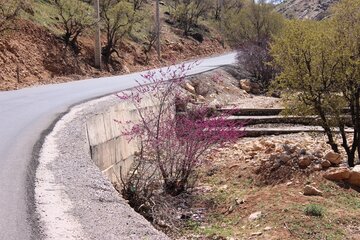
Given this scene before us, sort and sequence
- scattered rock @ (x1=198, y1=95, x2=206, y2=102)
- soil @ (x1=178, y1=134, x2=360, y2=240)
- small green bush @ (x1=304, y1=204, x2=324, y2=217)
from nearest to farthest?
soil @ (x1=178, y1=134, x2=360, y2=240) → small green bush @ (x1=304, y1=204, x2=324, y2=217) → scattered rock @ (x1=198, y1=95, x2=206, y2=102)

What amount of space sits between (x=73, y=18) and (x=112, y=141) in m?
19.4

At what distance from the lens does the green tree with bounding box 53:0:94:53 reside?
29484mm

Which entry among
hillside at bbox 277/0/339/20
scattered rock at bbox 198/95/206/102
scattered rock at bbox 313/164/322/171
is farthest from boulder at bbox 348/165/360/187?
hillside at bbox 277/0/339/20

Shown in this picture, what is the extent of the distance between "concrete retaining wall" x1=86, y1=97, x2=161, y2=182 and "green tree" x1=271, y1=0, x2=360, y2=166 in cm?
427

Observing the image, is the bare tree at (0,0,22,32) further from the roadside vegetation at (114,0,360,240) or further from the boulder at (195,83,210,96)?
the roadside vegetation at (114,0,360,240)

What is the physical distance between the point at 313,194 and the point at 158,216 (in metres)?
3.64

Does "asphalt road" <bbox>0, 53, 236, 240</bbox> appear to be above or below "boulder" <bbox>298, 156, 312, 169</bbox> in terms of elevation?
above

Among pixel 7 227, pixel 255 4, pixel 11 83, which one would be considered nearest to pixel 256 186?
pixel 7 227

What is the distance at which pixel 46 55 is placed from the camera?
87.2ft

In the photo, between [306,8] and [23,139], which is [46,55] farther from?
[306,8]

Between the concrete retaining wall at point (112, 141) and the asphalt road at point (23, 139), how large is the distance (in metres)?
1.03

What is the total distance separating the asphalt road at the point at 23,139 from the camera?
536 cm

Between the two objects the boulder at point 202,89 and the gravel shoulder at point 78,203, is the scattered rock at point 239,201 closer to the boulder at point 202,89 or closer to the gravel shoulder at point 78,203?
the gravel shoulder at point 78,203

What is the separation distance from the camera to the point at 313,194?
35.6 feet
